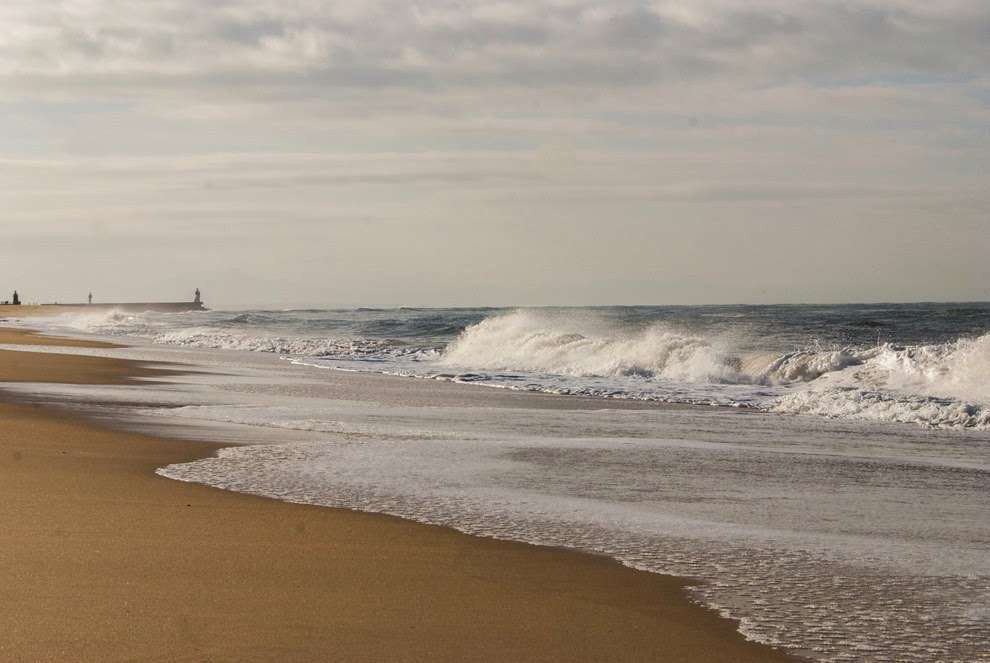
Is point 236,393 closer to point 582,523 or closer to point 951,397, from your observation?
point 582,523

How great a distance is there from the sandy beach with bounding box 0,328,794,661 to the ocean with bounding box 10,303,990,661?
40 cm

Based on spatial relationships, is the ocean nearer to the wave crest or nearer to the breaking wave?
the breaking wave

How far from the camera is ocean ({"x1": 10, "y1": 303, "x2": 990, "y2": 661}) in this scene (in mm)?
5285

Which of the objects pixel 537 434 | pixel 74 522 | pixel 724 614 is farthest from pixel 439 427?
pixel 724 614

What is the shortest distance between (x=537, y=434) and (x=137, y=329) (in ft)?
135

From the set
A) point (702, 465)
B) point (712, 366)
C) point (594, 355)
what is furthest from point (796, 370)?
point (702, 465)

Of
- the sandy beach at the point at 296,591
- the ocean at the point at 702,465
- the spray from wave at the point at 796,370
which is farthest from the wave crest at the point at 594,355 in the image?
the sandy beach at the point at 296,591

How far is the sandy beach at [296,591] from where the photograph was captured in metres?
4.17

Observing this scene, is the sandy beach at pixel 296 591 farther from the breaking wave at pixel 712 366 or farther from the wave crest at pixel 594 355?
the wave crest at pixel 594 355

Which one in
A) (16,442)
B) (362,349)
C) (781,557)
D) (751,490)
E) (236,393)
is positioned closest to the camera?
(781,557)

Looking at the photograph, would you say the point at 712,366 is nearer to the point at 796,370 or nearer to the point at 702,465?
the point at 796,370

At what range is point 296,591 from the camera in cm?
491

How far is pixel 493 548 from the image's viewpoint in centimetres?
602

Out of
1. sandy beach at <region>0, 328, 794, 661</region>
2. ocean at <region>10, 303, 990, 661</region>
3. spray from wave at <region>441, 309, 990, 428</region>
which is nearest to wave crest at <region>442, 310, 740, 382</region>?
spray from wave at <region>441, 309, 990, 428</region>
